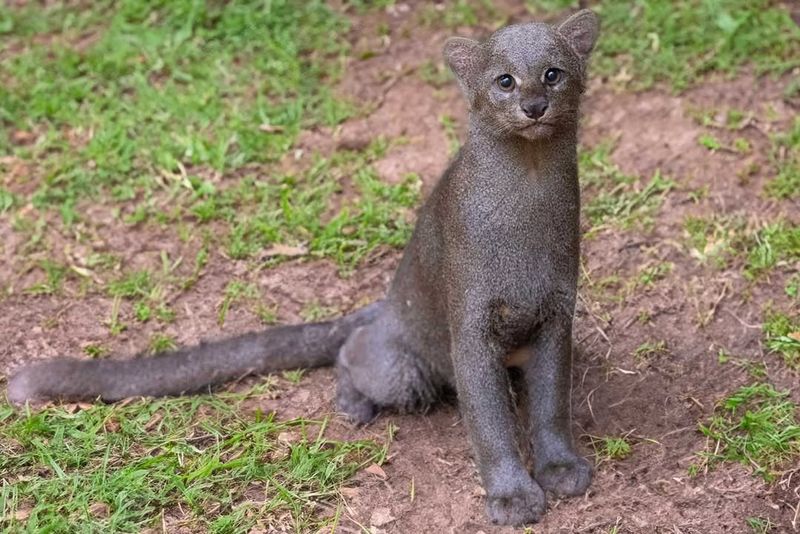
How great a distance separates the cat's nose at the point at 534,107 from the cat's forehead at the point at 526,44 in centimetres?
16

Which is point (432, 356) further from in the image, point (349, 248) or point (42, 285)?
point (42, 285)

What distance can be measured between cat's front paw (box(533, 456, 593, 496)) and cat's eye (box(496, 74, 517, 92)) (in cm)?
169

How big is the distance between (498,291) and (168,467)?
5.48ft

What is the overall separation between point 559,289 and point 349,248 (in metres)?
2.05

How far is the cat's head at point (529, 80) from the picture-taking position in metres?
4.71

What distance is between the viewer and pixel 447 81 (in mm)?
8000

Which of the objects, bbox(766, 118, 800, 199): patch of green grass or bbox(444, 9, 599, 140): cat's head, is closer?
bbox(444, 9, 599, 140): cat's head

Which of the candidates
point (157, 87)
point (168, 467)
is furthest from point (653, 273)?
point (157, 87)

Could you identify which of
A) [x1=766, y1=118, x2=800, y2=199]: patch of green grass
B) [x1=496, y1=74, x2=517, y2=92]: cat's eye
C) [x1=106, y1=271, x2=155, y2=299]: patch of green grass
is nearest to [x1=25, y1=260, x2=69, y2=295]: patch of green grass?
[x1=106, y1=271, x2=155, y2=299]: patch of green grass

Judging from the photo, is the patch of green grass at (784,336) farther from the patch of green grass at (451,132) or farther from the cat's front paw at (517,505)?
the patch of green grass at (451,132)

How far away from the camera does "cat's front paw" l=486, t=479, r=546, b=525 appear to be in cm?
505

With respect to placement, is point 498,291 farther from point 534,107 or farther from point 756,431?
point 756,431

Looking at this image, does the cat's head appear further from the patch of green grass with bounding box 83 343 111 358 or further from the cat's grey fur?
the patch of green grass with bounding box 83 343 111 358

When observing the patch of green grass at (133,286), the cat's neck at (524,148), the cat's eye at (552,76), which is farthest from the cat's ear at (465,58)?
the patch of green grass at (133,286)
